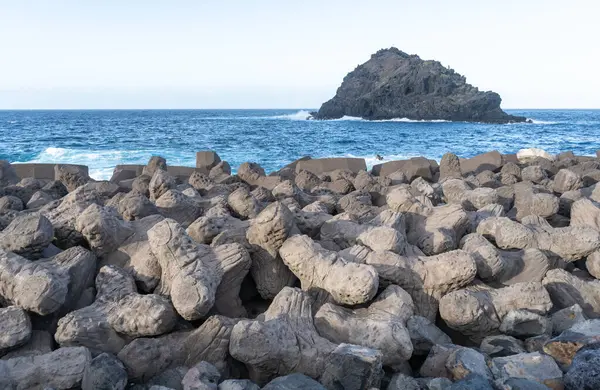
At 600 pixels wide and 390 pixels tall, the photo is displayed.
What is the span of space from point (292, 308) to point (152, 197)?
7.77 ft

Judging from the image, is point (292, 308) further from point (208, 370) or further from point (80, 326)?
point (80, 326)

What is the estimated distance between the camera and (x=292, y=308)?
258 cm

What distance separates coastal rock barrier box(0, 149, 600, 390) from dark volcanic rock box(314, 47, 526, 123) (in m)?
53.8

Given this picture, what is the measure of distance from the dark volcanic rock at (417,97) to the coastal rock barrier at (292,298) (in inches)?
2120

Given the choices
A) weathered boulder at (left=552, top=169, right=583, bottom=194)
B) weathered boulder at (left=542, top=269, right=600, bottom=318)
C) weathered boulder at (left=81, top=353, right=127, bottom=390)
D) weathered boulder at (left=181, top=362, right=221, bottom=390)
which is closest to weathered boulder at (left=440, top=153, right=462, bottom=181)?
weathered boulder at (left=552, top=169, right=583, bottom=194)

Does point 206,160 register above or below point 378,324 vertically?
above

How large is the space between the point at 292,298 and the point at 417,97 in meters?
58.0

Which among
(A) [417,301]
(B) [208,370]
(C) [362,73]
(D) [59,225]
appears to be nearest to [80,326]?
(B) [208,370]

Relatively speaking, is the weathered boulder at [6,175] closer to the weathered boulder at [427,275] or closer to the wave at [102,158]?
the weathered boulder at [427,275]

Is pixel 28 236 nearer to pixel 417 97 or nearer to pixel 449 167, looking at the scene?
pixel 449 167

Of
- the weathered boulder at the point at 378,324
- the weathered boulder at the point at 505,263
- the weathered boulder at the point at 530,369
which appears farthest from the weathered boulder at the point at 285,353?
the weathered boulder at the point at 505,263

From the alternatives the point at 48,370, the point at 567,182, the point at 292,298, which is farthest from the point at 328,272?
the point at 567,182

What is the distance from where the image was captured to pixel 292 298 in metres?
2.64

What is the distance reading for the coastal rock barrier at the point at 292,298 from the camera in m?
2.22
